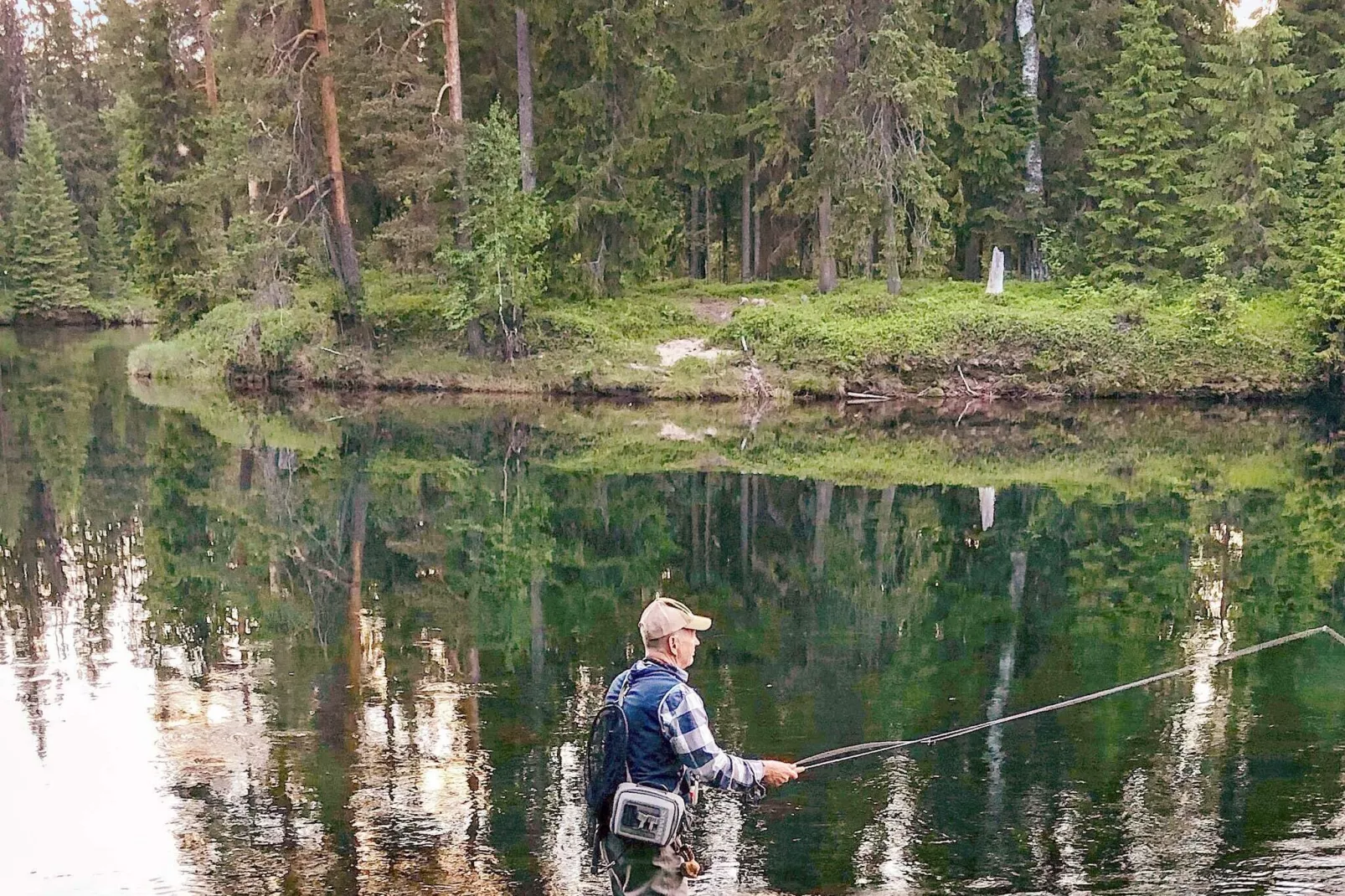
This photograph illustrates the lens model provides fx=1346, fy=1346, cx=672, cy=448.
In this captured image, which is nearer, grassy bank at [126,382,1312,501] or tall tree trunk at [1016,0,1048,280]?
grassy bank at [126,382,1312,501]

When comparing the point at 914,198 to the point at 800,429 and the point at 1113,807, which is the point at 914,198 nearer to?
the point at 800,429

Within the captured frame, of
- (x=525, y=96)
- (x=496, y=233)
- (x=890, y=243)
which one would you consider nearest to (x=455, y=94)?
(x=525, y=96)

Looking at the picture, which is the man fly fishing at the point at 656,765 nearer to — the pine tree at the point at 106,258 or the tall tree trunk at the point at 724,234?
the tall tree trunk at the point at 724,234

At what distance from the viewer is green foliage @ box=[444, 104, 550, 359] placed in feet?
105

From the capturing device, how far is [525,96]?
35.2m

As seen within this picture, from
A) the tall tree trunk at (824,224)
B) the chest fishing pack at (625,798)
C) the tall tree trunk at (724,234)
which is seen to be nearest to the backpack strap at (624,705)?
the chest fishing pack at (625,798)

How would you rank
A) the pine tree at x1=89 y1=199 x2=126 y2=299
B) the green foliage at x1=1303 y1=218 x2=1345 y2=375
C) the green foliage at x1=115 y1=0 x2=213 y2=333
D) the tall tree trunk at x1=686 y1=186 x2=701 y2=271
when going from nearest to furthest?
the green foliage at x1=1303 y1=218 x2=1345 y2=375
the green foliage at x1=115 y1=0 x2=213 y2=333
the tall tree trunk at x1=686 y1=186 x2=701 y2=271
the pine tree at x1=89 y1=199 x2=126 y2=299

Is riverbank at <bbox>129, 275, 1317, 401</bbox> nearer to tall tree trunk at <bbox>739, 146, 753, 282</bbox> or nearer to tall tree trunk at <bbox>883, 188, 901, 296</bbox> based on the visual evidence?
tall tree trunk at <bbox>883, 188, 901, 296</bbox>

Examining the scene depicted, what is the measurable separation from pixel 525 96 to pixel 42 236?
36.9 m

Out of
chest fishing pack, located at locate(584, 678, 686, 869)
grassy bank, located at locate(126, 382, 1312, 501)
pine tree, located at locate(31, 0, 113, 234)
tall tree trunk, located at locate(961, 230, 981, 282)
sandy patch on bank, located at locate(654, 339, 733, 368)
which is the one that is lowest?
grassy bank, located at locate(126, 382, 1312, 501)

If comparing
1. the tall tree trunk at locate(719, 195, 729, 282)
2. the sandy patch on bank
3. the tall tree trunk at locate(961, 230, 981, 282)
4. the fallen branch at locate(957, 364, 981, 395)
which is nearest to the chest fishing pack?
the sandy patch on bank

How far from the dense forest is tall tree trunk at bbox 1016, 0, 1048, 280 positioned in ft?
0.32

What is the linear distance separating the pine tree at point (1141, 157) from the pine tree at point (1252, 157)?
81 cm

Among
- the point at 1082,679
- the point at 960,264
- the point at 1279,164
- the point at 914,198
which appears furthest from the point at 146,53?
the point at 1082,679
